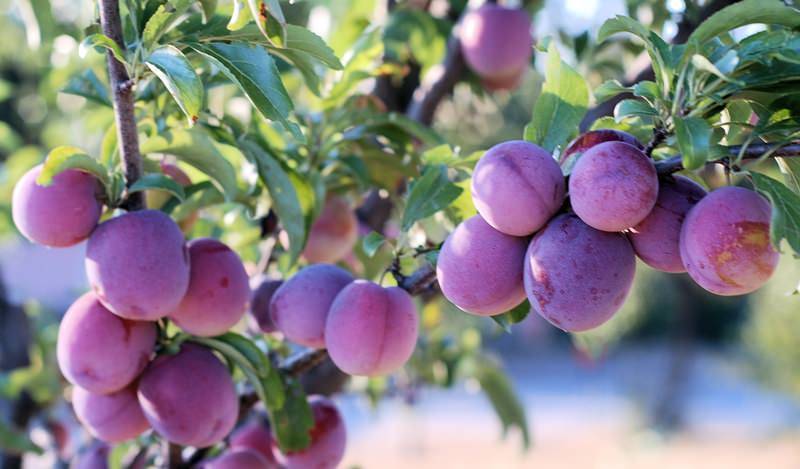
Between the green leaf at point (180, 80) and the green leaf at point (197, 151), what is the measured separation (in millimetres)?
159

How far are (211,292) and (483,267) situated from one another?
0.28m

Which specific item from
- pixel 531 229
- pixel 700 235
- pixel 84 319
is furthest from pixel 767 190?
pixel 84 319

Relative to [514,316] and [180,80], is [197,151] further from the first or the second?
[514,316]

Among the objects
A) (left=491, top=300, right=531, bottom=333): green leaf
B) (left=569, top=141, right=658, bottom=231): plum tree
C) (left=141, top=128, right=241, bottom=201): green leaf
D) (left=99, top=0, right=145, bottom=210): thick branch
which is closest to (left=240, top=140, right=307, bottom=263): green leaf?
(left=141, top=128, right=241, bottom=201): green leaf

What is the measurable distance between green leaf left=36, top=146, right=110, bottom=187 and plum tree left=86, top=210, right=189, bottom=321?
0.16ft

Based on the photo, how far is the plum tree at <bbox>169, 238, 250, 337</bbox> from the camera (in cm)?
73

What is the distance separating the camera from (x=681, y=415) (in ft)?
19.2

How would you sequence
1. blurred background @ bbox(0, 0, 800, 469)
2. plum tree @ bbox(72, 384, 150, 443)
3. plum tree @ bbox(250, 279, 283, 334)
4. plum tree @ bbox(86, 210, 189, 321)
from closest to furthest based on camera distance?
plum tree @ bbox(86, 210, 189, 321), plum tree @ bbox(72, 384, 150, 443), plum tree @ bbox(250, 279, 283, 334), blurred background @ bbox(0, 0, 800, 469)

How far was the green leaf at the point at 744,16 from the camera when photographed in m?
0.51

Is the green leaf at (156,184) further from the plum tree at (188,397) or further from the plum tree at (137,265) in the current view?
the plum tree at (188,397)

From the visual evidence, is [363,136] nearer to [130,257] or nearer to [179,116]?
[179,116]

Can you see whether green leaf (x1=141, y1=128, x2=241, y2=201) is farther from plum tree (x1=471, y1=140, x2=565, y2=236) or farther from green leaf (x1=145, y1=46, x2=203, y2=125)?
plum tree (x1=471, y1=140, x2=565, y2=236)

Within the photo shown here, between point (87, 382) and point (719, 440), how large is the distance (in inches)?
216

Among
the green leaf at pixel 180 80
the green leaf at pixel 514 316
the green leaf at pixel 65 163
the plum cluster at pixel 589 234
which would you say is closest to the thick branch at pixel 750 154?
the plum cluster at pixel 589 234
